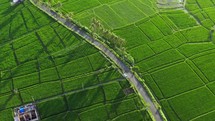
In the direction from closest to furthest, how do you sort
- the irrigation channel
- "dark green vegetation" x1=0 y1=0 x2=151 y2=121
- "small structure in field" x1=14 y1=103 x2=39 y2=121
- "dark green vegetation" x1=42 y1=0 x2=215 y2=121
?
"small structure in field" x1=14 y1=103 x2=39 y2=121
"dark green vegetation" x1=0 y1=0 x2=151 y2=121
the irrigation channel
"dark green vegetation" x1=42 y1=0 x2=215 y2=121

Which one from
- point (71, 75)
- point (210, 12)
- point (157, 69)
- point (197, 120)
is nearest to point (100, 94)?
point (71, 75)

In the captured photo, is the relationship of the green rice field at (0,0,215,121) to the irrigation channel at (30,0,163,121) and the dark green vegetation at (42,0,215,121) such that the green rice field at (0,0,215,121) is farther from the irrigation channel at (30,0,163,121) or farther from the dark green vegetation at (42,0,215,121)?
the irrigation channel at (30,0,163,121)

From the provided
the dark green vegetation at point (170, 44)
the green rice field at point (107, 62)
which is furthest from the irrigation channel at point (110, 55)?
the dark green vegetation at point (170, 44)

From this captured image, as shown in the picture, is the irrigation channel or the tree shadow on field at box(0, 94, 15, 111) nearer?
the tree shadow on field at box(0, 94, 15, 111)

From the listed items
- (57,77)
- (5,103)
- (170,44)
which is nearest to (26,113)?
(5,103)

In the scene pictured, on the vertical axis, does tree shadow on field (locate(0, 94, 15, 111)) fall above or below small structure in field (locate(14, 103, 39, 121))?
above

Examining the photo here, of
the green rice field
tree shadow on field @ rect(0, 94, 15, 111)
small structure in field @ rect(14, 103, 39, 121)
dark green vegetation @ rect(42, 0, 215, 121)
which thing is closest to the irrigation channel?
the green rice field
